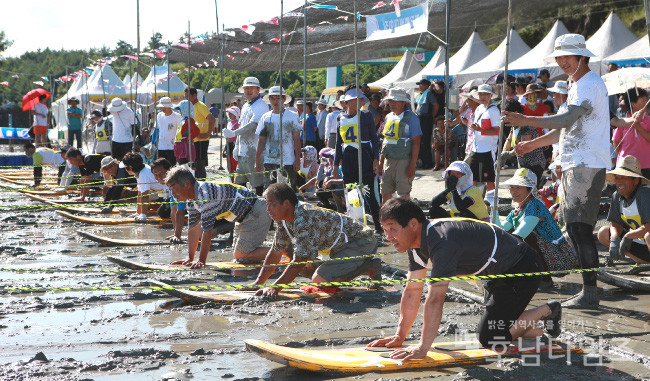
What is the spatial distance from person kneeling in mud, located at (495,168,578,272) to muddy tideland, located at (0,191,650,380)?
12.0 inches

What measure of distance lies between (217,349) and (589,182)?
9.81 feet

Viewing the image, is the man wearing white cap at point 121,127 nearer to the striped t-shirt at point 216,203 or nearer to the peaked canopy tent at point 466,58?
the peaked canopy tent at point 466,58

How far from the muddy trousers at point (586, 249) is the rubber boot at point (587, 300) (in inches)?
1.8

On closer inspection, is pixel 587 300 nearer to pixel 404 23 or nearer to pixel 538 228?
pixel 538 228

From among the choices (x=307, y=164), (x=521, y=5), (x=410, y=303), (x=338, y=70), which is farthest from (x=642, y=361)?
(x=338, y=70)

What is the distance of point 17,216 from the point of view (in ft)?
44.1

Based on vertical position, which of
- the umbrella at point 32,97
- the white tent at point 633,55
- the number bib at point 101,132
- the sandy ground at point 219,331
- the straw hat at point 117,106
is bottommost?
the sandy ground at point 219,331

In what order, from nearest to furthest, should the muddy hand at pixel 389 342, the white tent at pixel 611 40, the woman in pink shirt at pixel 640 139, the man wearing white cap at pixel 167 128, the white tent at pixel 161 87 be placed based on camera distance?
the muddy hand at pixel 389 342 < the woman in pink shirt at pixel 640 139 < the man wearing white cap at pixel 167 128 < the white tent at pixel 611 40 < the white tent at pixel 161 87

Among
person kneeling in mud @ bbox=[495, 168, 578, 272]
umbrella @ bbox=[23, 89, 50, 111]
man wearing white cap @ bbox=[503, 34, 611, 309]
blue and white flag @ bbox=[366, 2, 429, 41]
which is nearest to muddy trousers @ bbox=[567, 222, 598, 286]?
man wearing white cap @ bbox=[503, 34, 611, 309]

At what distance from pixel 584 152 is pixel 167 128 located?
30.9 feet

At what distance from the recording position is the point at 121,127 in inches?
635

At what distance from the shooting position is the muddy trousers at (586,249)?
568 cm

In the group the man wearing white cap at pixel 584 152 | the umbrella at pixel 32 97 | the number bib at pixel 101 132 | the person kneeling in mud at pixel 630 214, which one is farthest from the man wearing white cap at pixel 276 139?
the umbrella at pixel 32 97

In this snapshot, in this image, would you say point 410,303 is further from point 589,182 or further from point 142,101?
point 142,101
